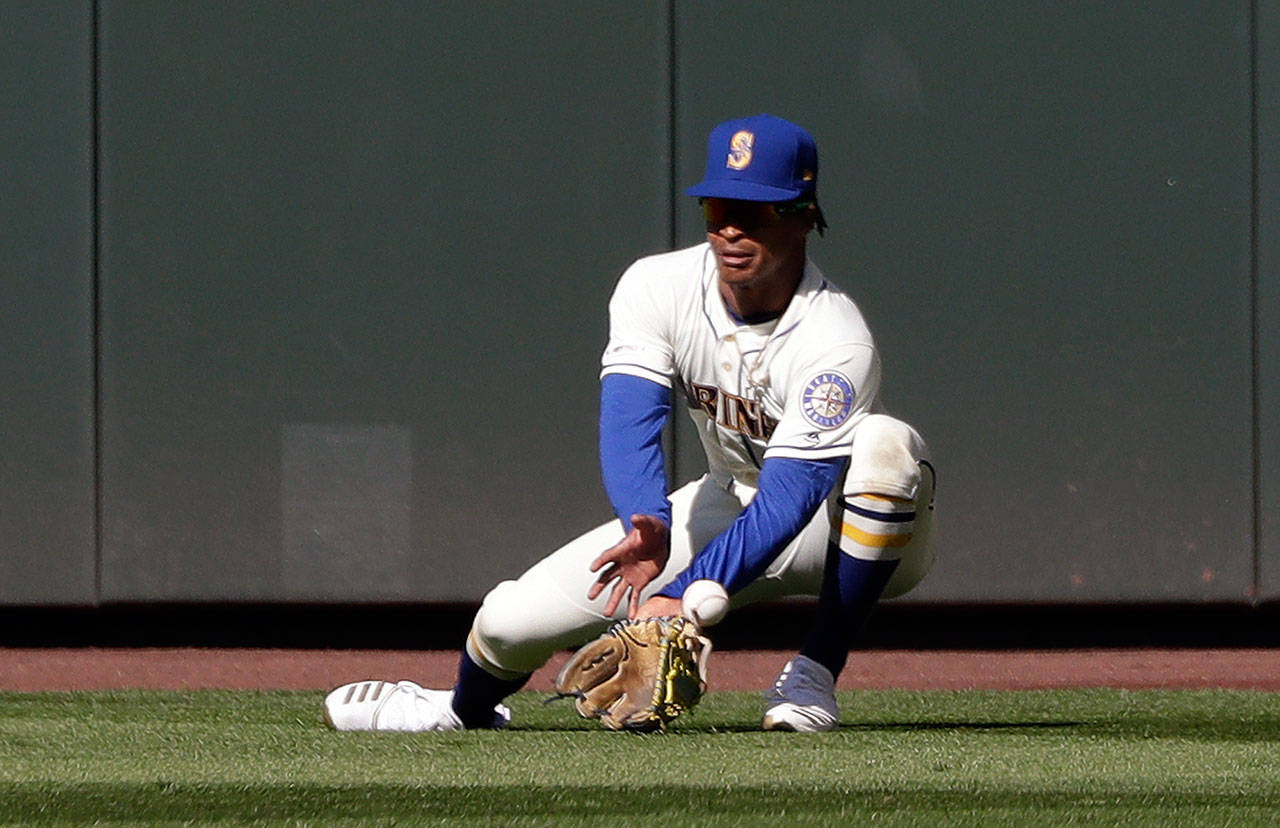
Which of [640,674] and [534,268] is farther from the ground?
[534,268]

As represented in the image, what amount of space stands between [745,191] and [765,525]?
2.16 feet

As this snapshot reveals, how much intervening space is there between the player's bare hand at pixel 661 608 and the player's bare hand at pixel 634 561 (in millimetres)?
63

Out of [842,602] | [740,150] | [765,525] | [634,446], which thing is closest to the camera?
[765,525]

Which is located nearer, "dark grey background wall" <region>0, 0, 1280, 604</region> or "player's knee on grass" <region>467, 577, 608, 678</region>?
"player's knee on grass" <region>467, 577, 608, 678</region>

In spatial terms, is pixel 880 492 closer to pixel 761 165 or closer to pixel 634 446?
pixel 634 446

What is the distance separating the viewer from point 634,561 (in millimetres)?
3918

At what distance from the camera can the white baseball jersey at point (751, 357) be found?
13.2 feet

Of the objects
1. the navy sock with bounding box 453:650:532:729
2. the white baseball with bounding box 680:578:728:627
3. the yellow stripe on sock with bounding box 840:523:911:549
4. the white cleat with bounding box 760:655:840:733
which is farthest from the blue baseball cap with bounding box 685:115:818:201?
the navy sock with bounding box 453:650:532:729

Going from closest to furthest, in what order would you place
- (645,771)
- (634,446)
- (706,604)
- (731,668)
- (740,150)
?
(645,771), (706,604), (634,446), (740,150), (731,668)

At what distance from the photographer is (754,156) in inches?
161

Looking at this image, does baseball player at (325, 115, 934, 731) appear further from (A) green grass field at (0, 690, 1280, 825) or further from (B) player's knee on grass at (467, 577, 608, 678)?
(A) green grass field at (0, 690, 1280, 825)

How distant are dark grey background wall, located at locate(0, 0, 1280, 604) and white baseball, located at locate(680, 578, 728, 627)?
2.78 metres

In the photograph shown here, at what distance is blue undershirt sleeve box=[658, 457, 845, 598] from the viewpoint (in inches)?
151

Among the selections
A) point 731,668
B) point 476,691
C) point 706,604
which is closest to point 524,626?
point 476,691
